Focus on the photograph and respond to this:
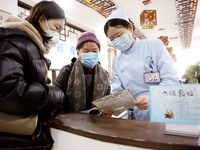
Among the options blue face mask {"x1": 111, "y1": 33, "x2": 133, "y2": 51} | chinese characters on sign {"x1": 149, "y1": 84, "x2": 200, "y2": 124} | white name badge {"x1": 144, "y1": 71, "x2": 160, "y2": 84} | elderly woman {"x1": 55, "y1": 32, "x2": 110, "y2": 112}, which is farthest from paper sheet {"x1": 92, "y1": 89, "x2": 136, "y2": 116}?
blue face mask {"x1": 111, "y1": 33, "x2": 133, "y2": 51}

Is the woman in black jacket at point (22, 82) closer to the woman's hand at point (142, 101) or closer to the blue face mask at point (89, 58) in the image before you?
the woman's hand at point (142, 101)

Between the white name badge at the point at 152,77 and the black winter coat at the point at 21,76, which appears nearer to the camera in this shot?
the black winter coat at the point at 21,76

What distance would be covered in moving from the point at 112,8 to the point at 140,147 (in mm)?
4400

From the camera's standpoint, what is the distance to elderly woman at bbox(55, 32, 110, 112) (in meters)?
1.69

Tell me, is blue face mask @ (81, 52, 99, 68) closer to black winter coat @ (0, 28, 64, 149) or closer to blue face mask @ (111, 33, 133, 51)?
blue face mask @ (111, 33, 133, 51)


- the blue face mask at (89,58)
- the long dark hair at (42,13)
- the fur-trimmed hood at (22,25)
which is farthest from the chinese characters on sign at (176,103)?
the blue face mask at (89,58)

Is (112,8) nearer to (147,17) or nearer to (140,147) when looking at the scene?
(147,17)

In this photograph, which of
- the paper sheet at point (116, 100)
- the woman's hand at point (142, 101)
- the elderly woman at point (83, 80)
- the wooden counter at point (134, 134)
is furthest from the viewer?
the elderly woman at point (83, 80)

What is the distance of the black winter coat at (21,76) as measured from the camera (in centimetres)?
76

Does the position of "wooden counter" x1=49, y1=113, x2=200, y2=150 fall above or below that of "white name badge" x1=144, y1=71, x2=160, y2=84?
below

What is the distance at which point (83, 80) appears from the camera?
1.74 metres

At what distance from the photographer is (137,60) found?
1550 mm

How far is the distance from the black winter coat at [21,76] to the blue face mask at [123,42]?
0.88 meters

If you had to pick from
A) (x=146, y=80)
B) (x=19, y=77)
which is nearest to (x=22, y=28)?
(x=19, y=77)
